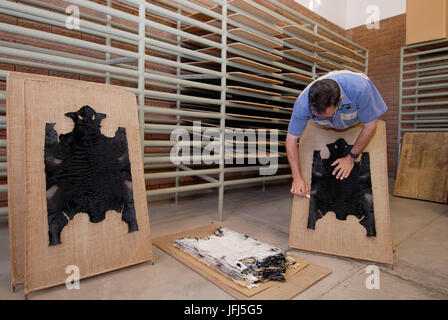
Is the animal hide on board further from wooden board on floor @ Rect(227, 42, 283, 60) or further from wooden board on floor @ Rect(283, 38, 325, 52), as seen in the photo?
wooden board on floor @ Rect(283, 38, 325, 52)

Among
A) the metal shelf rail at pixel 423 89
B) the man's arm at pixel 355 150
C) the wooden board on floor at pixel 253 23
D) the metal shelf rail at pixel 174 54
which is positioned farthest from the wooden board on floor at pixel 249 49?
the metal shelf rail at pixel 423 89

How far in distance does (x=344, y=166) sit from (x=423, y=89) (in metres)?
3.56

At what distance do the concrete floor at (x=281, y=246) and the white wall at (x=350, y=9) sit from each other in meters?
3.68

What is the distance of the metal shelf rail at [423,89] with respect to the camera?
4.10 metres

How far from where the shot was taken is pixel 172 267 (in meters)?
1.61

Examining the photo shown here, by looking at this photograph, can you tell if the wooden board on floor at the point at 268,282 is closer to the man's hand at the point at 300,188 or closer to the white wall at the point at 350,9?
the man's hand at the point at 300,188

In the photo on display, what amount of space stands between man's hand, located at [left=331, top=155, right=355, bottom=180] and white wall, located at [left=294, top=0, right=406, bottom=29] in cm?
367

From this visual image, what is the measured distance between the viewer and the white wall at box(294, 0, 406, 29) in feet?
15.6

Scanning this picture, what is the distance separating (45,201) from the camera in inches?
53.1

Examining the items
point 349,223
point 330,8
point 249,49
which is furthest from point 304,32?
point 330,8

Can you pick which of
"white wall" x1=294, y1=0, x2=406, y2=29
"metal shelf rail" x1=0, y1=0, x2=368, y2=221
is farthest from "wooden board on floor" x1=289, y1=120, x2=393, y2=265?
"white wall" x1=294, y1=0, x2=406, y2=29

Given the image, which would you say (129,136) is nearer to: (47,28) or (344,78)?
(344,78)

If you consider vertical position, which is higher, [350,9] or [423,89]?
[350,9]

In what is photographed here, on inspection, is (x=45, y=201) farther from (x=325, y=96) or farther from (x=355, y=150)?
(x=355, y=150)
